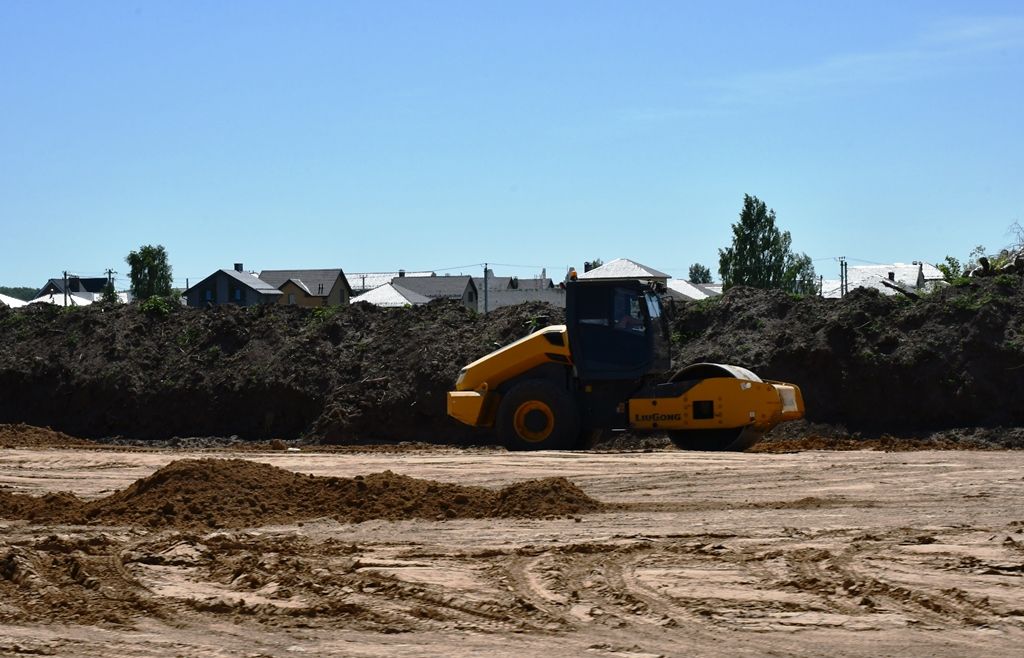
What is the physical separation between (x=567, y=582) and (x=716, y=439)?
9.60 m

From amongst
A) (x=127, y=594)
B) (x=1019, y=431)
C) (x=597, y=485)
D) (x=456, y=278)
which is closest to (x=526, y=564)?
(x=127, y=594)

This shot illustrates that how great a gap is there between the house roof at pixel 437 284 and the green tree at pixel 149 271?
56.9ft

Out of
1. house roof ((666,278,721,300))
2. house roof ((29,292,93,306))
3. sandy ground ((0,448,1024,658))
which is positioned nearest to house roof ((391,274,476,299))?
house roof ((666,278,721,300))

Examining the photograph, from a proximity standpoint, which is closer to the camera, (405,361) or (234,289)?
(405,361)

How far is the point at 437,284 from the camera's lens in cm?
8069

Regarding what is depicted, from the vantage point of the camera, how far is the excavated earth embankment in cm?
2083

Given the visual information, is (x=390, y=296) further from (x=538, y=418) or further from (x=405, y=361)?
(x=538, y=418)

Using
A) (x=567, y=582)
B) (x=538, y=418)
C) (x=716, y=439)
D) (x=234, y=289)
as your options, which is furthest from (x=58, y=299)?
(x=567, y=582)

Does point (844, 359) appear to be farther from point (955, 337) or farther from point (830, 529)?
point (830, 529)

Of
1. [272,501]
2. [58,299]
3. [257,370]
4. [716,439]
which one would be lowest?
[272,501]

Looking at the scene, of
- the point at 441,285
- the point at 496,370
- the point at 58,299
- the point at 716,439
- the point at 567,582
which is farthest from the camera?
the point at 441,285

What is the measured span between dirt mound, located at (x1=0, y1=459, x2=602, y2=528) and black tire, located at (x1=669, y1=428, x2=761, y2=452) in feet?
18.5

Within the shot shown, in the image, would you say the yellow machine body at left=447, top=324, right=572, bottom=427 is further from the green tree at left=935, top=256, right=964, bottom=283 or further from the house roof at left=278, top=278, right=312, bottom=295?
the house roof at left=278, top=278, right=312, bottom=295

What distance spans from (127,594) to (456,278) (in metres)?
74.2
